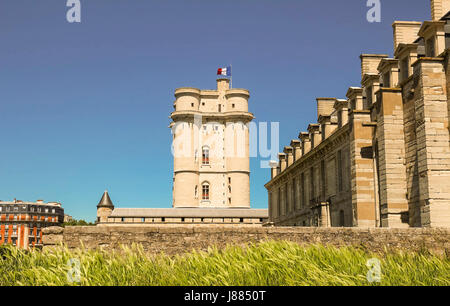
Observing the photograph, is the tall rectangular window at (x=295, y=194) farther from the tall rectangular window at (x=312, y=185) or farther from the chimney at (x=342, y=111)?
the chimney at (x=342, y=111)

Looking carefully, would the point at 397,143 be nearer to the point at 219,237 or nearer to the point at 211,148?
the point at 219,237

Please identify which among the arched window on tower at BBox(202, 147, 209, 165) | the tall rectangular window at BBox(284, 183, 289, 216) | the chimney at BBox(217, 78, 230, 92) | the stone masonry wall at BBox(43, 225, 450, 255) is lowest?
the stone masonry wall at BBox(43, 225, 450, 255)

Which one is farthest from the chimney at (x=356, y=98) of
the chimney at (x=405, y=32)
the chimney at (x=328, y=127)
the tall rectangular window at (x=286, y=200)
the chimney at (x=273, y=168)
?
the chimney at (x=273, y=168)

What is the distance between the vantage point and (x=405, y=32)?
2544 cm

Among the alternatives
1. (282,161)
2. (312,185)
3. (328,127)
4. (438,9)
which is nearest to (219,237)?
(438,9)

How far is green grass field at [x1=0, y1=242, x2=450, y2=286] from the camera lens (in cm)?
1038

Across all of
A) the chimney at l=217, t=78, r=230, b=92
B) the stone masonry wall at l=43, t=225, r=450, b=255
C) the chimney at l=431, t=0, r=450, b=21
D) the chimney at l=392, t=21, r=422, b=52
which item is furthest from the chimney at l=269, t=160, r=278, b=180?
the chimney at l=217, t=78, r=230, b=92

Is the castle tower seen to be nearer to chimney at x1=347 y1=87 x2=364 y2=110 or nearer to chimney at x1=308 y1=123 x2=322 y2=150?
chimney at x1=308 y1=123 x2=322 y2=150

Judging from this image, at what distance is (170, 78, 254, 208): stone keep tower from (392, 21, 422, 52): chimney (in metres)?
48.9

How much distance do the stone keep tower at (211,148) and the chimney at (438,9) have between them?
5150cm

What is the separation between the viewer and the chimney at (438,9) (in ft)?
74.9
